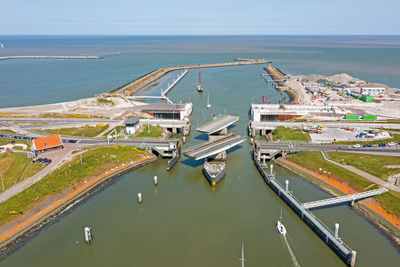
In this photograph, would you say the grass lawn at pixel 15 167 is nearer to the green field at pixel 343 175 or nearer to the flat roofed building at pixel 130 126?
the flat roofed building at pixel 130 126

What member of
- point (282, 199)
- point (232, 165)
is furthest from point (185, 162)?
point (282, 199)

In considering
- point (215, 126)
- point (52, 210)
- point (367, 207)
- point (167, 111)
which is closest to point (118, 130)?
point (167, 111)

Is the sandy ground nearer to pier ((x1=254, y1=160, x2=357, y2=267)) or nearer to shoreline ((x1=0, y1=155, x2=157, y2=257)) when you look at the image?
shoreline ((x1=0, y1=155, x2=157, y2=257))

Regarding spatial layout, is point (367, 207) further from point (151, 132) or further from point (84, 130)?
point (84, 130)

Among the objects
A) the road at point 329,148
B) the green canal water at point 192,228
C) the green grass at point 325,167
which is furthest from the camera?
the road at point 329,148

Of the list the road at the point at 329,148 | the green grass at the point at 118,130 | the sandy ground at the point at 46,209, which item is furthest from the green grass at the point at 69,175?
the road at the point at 329,148

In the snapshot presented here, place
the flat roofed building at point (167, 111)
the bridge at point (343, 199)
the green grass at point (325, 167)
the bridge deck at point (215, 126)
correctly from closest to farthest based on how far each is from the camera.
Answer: the bridge at point (343, 199)
the green grass at point (325, 167)
the bridge deck at point (215, 126)
the flat roofed building at point (167, 111)
